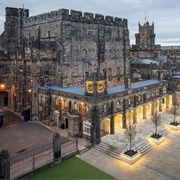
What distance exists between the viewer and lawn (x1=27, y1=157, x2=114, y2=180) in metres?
19.3

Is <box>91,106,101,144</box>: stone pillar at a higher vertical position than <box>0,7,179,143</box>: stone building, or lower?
lower

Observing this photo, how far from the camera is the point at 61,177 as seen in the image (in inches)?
758

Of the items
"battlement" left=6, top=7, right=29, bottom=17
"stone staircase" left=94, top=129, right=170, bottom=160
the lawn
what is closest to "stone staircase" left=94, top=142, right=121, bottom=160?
"stone staircase" left=94, top=129, right=170, bottom=160

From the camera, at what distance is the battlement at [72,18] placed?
3406 cm

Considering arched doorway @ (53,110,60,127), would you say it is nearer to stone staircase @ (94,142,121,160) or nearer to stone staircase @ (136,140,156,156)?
stone staircase @ (94,142,121,160)

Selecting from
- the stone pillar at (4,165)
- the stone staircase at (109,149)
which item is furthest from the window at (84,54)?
the stone pillar at (4,165)

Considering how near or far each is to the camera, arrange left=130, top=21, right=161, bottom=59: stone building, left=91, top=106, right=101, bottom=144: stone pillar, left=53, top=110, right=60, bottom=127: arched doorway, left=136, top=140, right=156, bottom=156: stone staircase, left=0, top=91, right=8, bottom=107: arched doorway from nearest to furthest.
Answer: left=136, top=140, right=156, bottom=156: stone staircase < left=91, top=106, right=101, bottom=144: stone pillar < left=53, top=110, right=60, bottom=127: arched doorway < left=0, top=91, right=8, bottom=107: arched doorway < left=130, top=21, right=161, bottom=59: stone building

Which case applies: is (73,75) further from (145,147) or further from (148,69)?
(148,69)

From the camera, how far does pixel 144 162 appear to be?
72.6ft

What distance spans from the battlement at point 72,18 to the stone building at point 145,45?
2002 centimetres

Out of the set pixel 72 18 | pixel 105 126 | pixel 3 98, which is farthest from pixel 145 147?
pixel 3 98

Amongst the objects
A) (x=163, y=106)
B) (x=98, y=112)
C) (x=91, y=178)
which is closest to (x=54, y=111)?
(x=98, y=112)

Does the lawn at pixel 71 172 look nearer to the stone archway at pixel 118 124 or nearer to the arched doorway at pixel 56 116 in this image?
the stone archway at pixel 118 124

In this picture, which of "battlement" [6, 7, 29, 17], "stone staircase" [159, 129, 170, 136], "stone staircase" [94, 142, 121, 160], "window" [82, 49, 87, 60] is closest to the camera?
"stone staircase" [94, 142, 121, 160]
